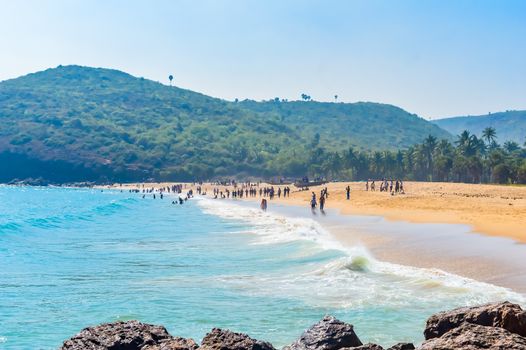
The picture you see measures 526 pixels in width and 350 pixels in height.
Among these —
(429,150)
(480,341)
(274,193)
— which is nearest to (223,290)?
(480,341)

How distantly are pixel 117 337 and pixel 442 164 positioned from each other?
113871 mm

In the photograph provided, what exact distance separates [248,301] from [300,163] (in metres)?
169

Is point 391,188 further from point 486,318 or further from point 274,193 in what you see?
point 486,318

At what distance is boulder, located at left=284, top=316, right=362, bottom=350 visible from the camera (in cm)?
817

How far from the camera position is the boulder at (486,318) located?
7798mm

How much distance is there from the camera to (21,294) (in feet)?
56.6

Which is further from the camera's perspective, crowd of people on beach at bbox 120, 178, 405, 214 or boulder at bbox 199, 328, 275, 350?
crowd of people on beach at bbox 120, 178, 405, 214

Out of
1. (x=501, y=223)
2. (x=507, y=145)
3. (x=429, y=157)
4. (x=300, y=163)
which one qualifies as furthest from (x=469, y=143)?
(x=501, y=223)

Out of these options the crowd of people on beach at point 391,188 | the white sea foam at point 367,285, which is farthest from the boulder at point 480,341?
the crowd of people on beach at point 391,188

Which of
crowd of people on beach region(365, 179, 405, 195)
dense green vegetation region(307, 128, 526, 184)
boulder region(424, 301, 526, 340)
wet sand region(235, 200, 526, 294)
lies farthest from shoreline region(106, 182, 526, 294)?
dense green vegetation region(307, 128, 526, 184)

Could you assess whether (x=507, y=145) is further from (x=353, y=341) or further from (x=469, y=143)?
(x=353, y=341)

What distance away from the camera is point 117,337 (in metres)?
7.74

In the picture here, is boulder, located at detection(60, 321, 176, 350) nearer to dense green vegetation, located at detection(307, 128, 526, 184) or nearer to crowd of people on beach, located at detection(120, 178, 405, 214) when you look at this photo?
crowd of people on beach, located at detection(120, 178, 405, 214)

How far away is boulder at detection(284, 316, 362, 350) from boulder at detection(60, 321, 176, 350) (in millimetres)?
2021
